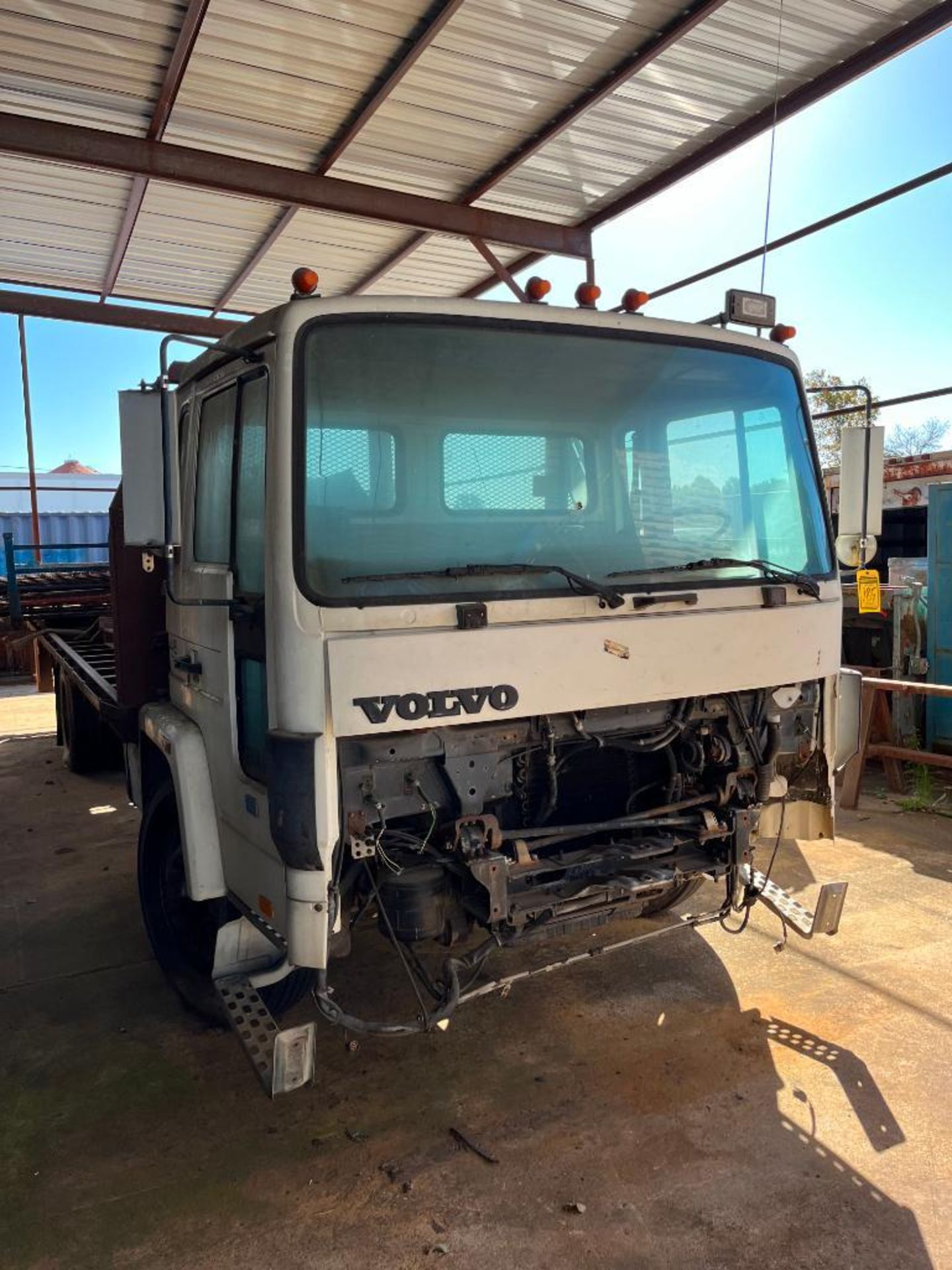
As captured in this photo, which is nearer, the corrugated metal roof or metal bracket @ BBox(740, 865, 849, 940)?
metal bracket @ BBox(740, 865, 849, 940)

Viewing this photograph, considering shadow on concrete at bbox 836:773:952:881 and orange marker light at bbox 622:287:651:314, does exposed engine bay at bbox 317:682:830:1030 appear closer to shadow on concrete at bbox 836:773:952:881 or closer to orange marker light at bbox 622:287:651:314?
orange marker light at bbox 622:287:651:314

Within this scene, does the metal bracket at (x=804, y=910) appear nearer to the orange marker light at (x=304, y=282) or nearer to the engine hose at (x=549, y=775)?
the engine hose at (x=549, y=775)

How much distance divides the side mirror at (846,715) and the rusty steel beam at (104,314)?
272 inches

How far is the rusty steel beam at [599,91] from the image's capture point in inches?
207

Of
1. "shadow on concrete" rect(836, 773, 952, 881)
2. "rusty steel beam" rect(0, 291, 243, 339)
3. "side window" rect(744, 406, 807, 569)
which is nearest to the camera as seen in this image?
"side window" rect(744, 406, 807, 569)

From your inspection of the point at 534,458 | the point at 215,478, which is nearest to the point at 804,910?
the point at 534,458

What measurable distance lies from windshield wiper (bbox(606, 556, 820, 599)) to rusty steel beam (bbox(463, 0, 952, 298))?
299 centimetres

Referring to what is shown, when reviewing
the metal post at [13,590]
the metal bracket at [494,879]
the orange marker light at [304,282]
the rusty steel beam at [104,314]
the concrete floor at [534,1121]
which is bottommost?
the concrete floor at [534,1121]

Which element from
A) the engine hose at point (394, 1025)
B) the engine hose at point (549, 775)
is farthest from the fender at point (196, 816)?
the engine hose at point (549, 775)

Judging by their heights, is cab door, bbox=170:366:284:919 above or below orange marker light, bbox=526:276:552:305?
below

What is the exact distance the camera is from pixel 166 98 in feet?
18.8

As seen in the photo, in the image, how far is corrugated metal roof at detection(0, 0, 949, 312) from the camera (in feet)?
17.1

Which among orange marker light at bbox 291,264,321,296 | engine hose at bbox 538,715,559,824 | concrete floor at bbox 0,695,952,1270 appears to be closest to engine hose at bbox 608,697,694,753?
engine hose at bbox 538,715,559,824

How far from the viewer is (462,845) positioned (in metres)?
2.73
